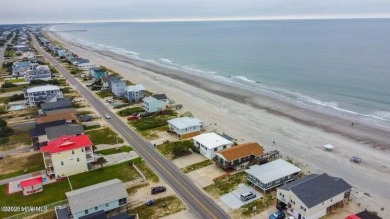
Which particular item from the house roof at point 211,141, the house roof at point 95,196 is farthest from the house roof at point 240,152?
the house roof at point 95,196

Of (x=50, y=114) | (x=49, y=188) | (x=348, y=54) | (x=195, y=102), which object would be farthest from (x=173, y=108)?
(x=348, y=54)

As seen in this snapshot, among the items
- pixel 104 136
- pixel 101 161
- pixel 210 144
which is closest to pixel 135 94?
pixel 104 136

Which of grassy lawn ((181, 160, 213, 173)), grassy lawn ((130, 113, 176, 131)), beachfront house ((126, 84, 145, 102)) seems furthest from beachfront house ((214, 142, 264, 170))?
beachfront house ((126, 84, 145, 102))

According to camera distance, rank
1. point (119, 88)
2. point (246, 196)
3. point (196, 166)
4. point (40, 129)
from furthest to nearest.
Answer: point (119, 88)
point (40, 129)
point (196, 166)
point (246, 196)

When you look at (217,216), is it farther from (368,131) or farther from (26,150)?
(368,131)

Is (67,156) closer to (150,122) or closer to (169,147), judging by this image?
(169,147)
